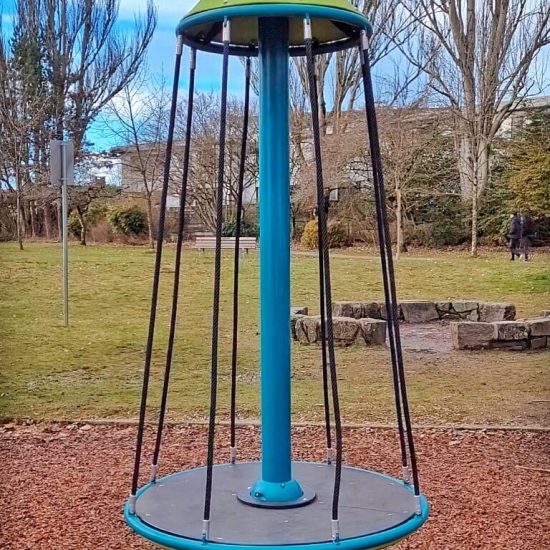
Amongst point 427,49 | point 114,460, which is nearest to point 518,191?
point 427,49

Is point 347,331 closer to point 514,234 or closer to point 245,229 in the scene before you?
point 245,229

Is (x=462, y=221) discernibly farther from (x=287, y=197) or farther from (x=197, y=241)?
(x=287, y=197)

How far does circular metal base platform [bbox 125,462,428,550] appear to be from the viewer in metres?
1.19

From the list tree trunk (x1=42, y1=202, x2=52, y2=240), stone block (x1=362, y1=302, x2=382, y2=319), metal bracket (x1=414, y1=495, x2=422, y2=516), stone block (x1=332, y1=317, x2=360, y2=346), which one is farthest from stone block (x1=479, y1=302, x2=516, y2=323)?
metal bracket (x1=414, y1=495, x2=422, y2=516)

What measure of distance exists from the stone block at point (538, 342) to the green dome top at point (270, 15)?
12.5ft

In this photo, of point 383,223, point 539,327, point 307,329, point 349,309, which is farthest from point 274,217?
point 349,309

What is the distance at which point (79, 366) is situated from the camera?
172 inches

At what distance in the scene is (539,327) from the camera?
498 cm

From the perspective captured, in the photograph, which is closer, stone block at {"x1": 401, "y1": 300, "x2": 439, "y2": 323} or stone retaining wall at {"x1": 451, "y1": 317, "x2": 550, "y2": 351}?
stone retaining wall at {"x1": 451, "y1": 317, "x2": 550, "y2": 351}

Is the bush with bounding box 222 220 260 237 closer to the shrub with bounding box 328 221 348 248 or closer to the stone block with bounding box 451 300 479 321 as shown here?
the shrub with bounding box 328 221 348 248

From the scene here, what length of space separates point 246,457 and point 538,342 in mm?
2844

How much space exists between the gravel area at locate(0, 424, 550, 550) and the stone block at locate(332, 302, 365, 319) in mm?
2376

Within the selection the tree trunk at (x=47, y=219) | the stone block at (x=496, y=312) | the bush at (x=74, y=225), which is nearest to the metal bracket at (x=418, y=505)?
the tree trunk at (x=47, y=219)

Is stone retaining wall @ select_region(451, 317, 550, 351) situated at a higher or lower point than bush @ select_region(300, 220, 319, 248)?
lower
